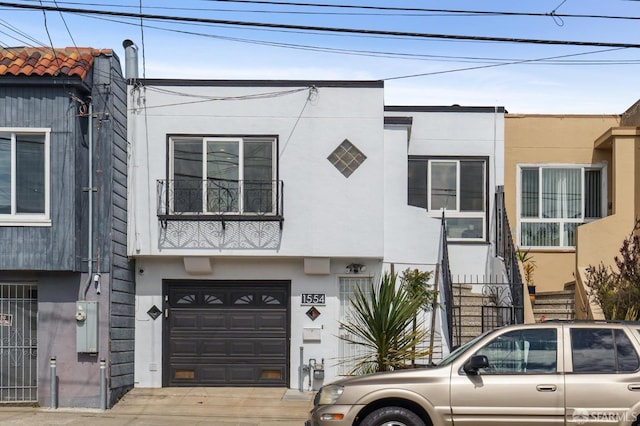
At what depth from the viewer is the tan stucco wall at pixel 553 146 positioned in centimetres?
2033

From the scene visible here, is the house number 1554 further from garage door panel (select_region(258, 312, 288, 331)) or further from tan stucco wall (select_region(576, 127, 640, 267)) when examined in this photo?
tan stucco wall (select_region(576, 127, 640, 267))

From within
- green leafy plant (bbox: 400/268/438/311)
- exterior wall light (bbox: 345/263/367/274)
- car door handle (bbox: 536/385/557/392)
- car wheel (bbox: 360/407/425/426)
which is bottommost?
car wheel (bbox: 360/407/425/426)

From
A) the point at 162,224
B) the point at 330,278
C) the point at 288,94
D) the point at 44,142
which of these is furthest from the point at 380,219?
the point at 44,142

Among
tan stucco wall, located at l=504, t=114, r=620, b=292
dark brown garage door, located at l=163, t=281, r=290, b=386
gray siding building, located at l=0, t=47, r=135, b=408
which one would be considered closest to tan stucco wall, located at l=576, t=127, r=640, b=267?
tan stucco wall, located at l=504, t=114, r=620, b=292

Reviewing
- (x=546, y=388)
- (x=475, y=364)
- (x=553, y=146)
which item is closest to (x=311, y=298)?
(x=553, y=146)

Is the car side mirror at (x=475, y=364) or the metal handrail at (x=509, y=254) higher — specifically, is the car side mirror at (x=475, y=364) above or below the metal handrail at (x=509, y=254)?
below

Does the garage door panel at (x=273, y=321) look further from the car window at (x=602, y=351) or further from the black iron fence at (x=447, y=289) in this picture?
the car window at (x=602, y=351)

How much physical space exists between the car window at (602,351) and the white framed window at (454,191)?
9430 millimetres

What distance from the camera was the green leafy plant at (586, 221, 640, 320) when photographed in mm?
15086

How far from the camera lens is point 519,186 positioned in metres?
20.3

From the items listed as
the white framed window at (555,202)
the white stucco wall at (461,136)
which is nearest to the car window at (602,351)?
the white stucco wall at (461,136)

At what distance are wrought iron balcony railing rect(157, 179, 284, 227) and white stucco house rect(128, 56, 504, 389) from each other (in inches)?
0.9

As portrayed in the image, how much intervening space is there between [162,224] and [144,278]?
1.26 meters

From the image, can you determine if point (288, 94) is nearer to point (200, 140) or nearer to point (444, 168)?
point (200, 140)
